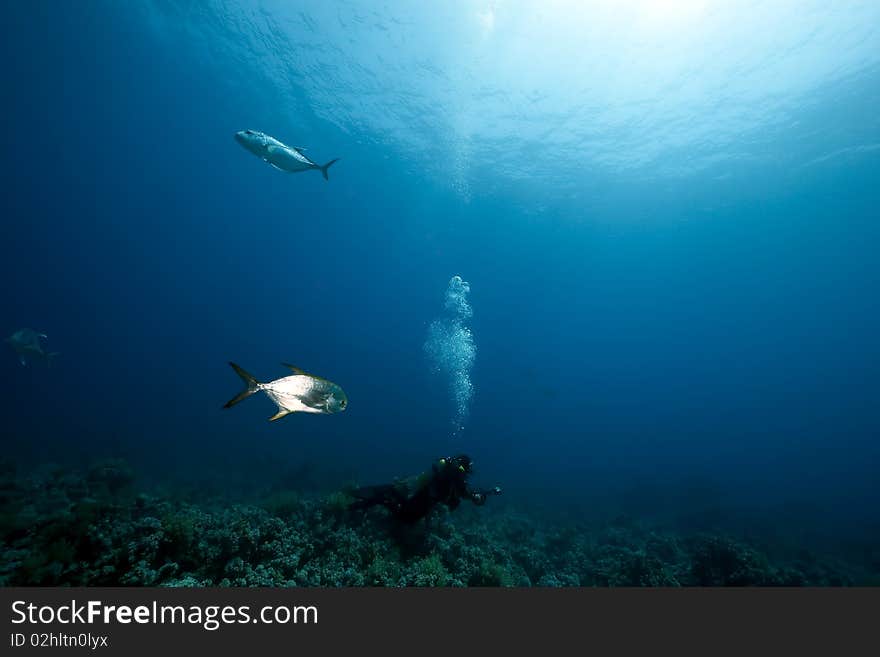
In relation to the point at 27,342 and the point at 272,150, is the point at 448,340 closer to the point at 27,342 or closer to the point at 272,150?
the point at 27,342

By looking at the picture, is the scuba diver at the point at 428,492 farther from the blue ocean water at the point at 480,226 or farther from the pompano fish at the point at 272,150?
the blue ocean water at the point at 480,226

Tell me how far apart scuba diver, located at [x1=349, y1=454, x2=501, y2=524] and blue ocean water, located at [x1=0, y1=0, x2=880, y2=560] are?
13324 mm

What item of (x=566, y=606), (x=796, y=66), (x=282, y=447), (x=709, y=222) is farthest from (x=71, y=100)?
(x=709, y=222)

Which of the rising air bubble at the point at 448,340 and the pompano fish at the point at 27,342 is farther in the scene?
the rising air bubble at the point at 448,340

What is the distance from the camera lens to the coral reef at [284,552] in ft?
14.1

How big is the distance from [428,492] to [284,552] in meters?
2.38

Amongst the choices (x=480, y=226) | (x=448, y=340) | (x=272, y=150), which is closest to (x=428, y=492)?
(x=272, y=150)

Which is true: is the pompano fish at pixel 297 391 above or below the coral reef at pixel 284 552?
above

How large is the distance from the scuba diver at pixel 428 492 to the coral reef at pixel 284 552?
49cm

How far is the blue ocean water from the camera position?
2167 cm

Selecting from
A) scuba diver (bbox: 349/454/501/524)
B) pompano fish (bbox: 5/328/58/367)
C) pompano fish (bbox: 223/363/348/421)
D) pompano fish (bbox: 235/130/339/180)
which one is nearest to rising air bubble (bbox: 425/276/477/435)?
pompano fish (bbox: 5/328/58/367)

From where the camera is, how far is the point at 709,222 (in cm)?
4303

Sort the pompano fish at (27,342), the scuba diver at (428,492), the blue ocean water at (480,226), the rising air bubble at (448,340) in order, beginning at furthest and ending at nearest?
the rising air bubble at (448,340)
the blue ocean water at (480,226)
the pompano fish at (27,342)
the scuba diver at (428,492)

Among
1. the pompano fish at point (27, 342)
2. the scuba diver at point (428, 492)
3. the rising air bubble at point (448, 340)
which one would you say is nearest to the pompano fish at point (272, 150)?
the scuba diver at point (428, 492)
